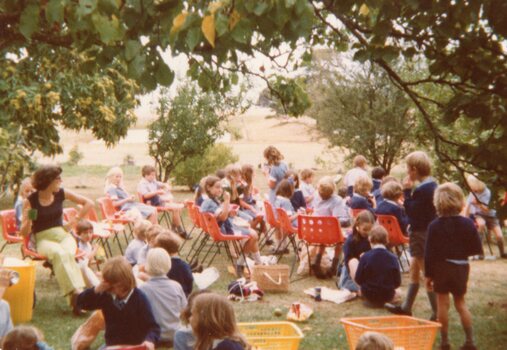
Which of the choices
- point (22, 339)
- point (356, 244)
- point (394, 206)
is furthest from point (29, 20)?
point (394, 206)

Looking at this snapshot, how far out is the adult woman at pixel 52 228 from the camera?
758cm

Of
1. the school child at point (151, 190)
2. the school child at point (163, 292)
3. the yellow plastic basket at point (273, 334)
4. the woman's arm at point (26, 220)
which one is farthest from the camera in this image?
the school child at point (151, 190)

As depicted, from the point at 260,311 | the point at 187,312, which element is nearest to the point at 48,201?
the point at 260,311

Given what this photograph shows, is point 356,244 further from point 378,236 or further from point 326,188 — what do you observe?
point 326,188

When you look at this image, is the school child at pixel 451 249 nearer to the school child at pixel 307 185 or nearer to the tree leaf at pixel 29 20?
the tree leaf at pixel 29 20

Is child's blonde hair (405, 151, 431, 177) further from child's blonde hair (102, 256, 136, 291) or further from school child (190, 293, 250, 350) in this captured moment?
school child (190, 293, 250, 350)

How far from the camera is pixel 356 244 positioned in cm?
866

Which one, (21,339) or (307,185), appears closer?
(21,339)

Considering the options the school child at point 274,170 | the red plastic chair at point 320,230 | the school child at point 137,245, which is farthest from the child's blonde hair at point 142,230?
the school child at point 274,170

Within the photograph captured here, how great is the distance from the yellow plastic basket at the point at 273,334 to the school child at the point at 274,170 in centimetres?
717

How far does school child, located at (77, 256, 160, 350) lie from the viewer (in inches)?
200

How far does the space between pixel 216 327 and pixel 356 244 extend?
493 centimetres

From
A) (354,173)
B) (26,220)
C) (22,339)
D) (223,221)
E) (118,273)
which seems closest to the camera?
(22,339)

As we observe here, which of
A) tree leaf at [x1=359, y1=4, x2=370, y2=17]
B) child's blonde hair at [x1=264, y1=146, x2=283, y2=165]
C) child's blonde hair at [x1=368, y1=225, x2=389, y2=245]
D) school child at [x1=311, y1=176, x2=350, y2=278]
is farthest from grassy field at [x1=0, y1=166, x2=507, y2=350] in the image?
tree leaf at [x1=359, y1=4, x2=370, y2=17]
